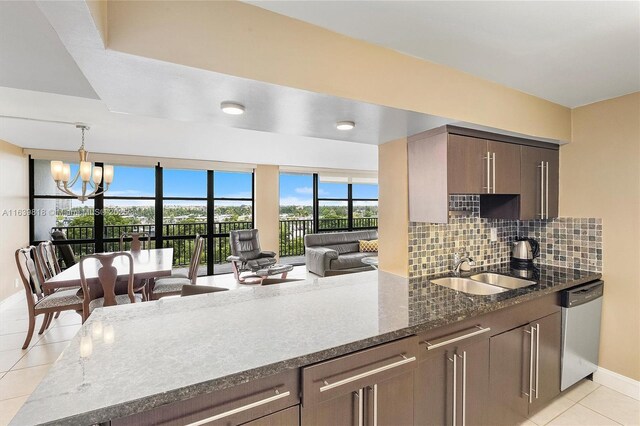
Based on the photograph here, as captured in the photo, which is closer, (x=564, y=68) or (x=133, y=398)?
(x=133, y=398)

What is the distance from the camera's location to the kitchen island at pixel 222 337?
35.7 inches

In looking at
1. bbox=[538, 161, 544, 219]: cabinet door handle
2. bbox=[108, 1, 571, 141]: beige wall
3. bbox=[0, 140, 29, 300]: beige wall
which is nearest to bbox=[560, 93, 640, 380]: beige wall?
bbox=[538, 161, 544, 219]: cabinet door handle

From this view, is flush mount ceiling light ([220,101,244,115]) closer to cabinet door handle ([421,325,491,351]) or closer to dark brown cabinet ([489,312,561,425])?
cabinet door handle ([421,325,491,351])

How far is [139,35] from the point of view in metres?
1.10

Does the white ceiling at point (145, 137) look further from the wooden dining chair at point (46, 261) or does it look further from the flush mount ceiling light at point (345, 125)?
the wooden dining chair at point (46, 261)

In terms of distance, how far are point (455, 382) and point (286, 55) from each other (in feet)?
6.23

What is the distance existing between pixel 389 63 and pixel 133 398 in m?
1.84

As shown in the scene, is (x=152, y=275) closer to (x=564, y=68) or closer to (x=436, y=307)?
(x=436, y=307)

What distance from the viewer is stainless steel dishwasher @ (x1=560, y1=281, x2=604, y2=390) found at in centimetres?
220

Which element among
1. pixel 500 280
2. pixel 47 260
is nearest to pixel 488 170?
pixel 500 280

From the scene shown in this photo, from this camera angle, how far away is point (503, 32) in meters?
1.48

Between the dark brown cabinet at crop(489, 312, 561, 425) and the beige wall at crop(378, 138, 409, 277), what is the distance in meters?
0.81

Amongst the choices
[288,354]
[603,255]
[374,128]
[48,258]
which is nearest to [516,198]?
[603,255]

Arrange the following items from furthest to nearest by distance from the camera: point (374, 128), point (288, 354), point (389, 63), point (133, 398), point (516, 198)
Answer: point (516, 198)
point (374, 128)
point (389, 63)
point (288, 354)
point (133, 398)
